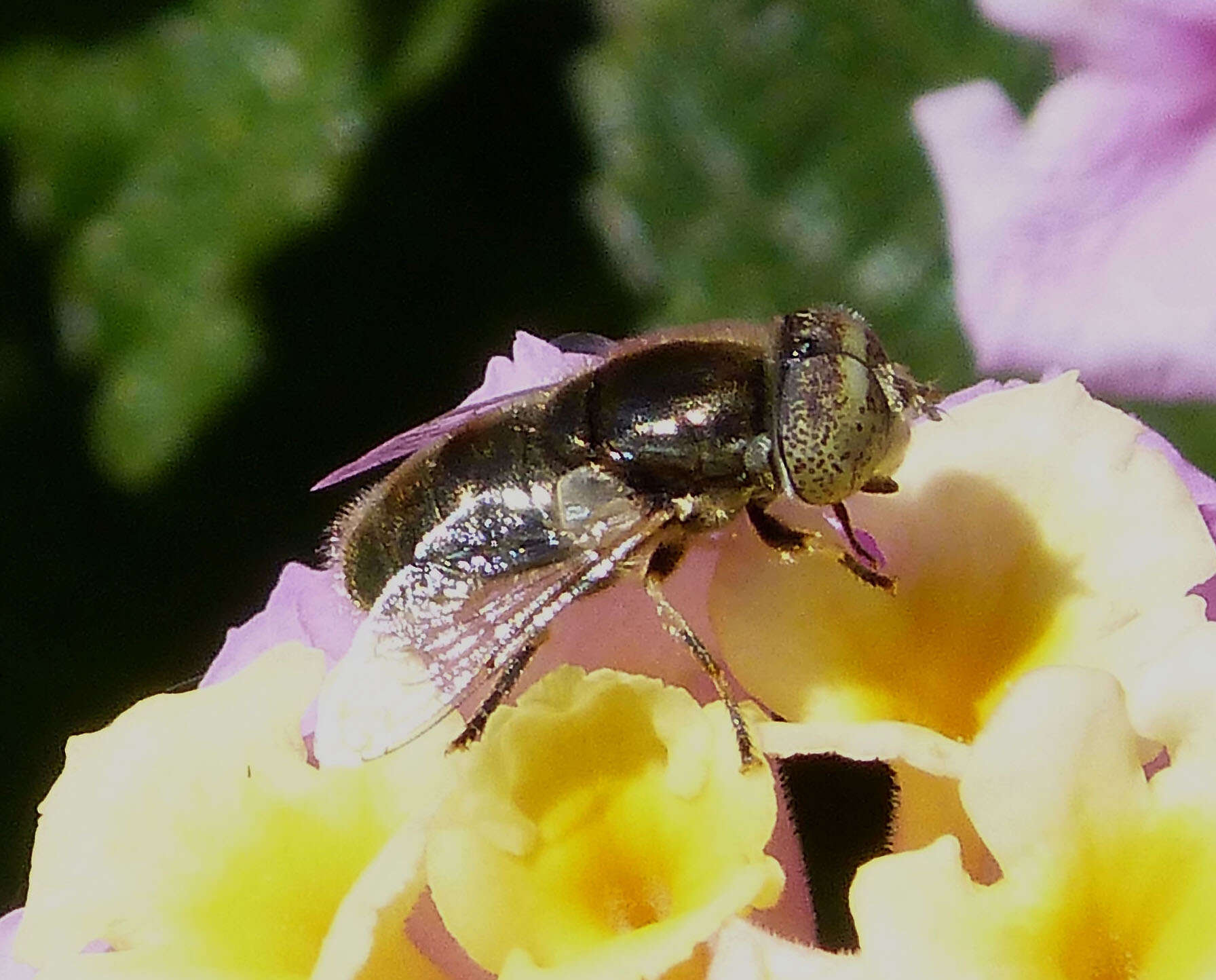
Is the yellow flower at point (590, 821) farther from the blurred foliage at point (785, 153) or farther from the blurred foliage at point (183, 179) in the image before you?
the blurred foliage at point (183, 179)

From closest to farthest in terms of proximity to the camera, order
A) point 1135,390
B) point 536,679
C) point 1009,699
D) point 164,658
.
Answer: point 1009,699 < point 536,679 < point 1135,390 < point 164,658

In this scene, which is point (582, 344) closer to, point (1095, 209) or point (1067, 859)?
point (1095, 209)

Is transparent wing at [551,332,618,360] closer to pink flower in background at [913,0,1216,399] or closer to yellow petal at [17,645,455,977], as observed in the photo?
pink flower in background at [913,0,1216,399]

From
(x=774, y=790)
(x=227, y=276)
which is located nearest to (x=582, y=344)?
(x=774, y=790)

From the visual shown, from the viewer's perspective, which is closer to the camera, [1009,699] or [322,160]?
[1009,699]

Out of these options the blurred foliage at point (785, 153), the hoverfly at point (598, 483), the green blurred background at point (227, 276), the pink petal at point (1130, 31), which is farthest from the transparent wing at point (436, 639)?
the green blurred background at point (227, 276)

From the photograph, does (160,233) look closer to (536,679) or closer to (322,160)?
(322,160)

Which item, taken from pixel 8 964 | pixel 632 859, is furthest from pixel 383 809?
pixel 8 964
